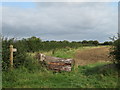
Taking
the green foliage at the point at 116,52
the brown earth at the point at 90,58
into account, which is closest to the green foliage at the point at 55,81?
the green foliage at the point at 116,52

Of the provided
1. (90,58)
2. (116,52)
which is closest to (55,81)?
(116,52)

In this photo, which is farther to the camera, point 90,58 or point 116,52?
point 90,58

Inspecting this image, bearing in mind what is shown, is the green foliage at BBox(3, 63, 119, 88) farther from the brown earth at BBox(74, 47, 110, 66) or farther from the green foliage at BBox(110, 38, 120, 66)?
the brown earth at BBox(74, 47, 110, 66)

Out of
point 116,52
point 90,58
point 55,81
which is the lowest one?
point 55,81

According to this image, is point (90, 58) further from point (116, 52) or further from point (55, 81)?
point (55, 81)

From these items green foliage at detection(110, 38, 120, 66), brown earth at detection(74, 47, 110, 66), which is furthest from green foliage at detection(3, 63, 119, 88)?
brown earth at detection(74, 47, 110, 66)

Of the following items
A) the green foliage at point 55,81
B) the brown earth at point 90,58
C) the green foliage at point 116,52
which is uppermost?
the green foliage at point 116,52

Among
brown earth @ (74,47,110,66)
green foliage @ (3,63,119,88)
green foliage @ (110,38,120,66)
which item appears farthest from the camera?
brown earth @ (74,47,110,66)

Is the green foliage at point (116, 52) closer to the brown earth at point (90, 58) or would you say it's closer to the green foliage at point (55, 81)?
the green foliage at point (55, 81)

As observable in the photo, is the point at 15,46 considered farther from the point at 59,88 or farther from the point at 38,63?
the point at 59,88

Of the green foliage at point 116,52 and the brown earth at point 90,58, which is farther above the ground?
the green foliage at point 116,52

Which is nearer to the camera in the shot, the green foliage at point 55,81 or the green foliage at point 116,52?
the green foliage at point 55,81

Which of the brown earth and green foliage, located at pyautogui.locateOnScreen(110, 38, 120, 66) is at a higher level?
green foliage, located at pyautogui.locateOnScreen(110, 38, 120, 66)

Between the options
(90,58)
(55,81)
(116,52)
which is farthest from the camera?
(90,58)
